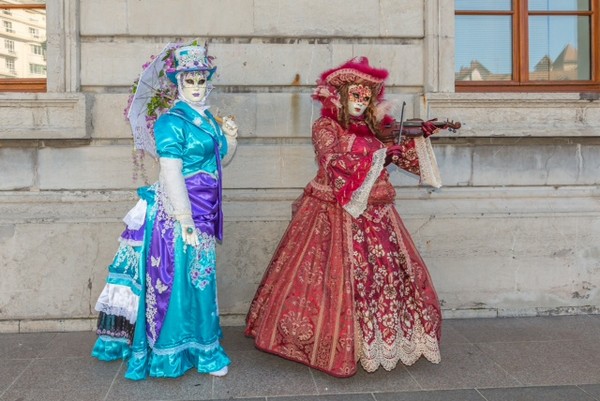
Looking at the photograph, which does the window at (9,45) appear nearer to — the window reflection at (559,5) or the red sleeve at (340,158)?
the red sleeve at (340,158)

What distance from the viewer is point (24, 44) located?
540 centimetres

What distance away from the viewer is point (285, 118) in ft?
17.4

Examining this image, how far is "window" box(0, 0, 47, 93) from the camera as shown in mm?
5371

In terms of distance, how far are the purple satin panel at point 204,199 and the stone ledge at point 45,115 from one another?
1.68m

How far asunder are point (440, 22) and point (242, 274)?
293 cm

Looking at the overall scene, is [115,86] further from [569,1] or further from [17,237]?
[569,1]

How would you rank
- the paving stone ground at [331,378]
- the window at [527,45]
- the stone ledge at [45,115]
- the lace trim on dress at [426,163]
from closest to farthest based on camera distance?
the paving stone ground at [331,378] < the lace trim on dress at [426,163] < the stone ledge at [45,115] < the window at [527,45]

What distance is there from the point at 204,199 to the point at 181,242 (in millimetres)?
326

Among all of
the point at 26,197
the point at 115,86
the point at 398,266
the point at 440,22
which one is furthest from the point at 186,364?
the point at 440,22

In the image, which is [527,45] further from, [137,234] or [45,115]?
[45,115]

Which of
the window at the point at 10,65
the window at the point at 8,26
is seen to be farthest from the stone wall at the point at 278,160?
the window at the point at 8,26

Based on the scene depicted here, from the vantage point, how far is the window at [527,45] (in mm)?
5766

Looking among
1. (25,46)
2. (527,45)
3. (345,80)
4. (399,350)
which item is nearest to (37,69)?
(25,46)

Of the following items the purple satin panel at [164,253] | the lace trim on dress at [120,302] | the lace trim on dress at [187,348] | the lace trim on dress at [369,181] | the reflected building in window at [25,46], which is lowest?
the lace trim on dress at [187,348]
